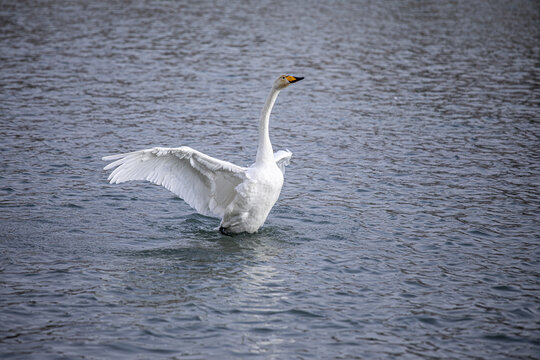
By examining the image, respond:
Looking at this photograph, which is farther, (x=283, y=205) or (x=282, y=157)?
(x=283, y=205)

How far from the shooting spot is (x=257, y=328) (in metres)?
8.36

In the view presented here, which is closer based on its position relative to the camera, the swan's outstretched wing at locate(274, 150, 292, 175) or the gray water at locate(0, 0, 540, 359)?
the gray water at locate(0, 0, 540, 359)

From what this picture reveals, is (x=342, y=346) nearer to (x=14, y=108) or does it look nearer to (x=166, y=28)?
(x=14, y=108)

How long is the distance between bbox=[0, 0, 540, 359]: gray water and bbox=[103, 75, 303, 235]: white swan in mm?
472

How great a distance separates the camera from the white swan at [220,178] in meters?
10.8

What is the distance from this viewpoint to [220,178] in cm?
1141

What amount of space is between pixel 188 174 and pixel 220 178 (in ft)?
1.80

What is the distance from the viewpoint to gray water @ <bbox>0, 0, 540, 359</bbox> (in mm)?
8383

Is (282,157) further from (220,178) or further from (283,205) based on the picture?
(220,178)

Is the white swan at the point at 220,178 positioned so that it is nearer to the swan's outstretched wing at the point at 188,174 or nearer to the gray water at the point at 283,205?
the swan's outstretched wing at the point at 188,174

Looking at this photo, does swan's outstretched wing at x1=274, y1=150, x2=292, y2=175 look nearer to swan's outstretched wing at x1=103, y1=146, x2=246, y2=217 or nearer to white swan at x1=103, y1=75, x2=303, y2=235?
white swan at x1=103, y1=75, x2=303, y2=235

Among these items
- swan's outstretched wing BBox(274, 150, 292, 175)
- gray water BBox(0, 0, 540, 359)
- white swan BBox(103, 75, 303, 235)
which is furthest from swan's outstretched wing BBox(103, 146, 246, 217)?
swan's outstretched wing BBox(274, 150, 292, 175)

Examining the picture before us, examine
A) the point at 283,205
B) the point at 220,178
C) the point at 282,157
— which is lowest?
the point at 283,205

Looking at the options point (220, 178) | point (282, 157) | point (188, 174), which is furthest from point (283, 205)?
point (188, 174)
